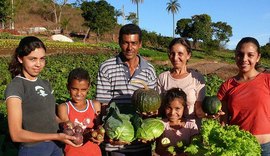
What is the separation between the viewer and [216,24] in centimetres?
7700

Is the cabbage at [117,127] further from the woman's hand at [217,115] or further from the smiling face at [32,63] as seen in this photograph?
the woman's hand at [217,115]

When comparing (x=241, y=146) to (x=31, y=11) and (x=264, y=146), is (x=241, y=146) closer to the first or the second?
(x=264, y=146)

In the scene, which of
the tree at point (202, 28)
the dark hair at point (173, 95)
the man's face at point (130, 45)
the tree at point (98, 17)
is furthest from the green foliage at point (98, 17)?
the dark hair at point (173, 95)

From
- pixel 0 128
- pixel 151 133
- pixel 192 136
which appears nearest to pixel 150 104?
pixel 151 133

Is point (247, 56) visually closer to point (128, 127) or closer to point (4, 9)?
point (128, 127)

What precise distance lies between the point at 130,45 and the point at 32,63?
117cm

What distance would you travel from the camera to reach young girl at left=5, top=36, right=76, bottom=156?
3.31 m

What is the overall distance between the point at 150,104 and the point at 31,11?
78.9m

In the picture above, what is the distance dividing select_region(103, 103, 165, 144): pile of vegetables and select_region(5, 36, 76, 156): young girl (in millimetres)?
430

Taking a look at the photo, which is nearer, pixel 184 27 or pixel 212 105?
pixel 212 105

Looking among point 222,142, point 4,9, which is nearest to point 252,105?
point 222,142

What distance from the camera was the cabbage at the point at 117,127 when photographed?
3650 mm

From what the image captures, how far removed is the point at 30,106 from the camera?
3473mm

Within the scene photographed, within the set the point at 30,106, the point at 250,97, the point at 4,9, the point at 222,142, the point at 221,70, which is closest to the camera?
the point at 30,106
